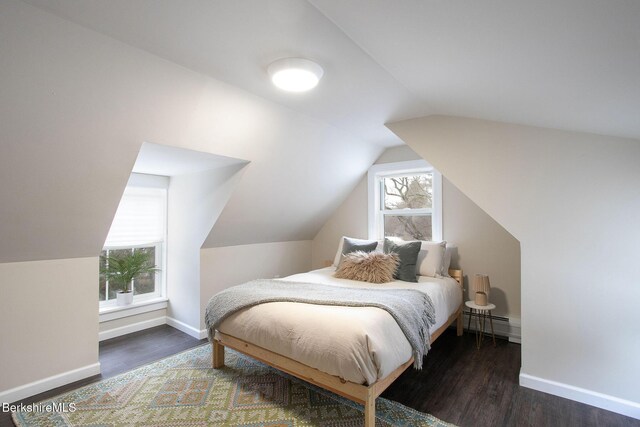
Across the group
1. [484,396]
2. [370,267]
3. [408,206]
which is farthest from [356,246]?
[484,396]

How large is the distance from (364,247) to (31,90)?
121 inches

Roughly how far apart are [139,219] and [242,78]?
2.60 meters

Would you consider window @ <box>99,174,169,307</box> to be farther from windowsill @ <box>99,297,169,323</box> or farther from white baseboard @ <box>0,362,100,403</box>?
white baseboard @ <box>0,362,100,403</box>

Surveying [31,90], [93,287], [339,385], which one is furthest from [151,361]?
[31,90]

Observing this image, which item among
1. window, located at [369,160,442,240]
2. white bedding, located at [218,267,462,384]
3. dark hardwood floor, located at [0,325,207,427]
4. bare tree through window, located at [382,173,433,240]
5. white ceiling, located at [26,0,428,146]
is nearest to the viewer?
white ceiling, located at [26,0,428,146]

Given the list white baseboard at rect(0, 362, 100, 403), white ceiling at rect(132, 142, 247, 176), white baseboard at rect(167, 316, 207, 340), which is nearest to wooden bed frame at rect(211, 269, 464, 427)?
white baseboard at rect(167, 316, 207, 340)

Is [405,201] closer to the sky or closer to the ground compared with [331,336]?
closer to the sky

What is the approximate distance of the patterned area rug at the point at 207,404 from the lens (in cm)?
203

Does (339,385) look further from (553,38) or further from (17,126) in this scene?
(17,126)

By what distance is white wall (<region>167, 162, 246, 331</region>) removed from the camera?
3.30 meters

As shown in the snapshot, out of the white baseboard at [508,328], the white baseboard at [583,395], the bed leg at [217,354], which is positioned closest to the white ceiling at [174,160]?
the bed leg at [217,354]

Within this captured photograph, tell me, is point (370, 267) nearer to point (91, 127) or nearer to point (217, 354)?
point (217, 354)

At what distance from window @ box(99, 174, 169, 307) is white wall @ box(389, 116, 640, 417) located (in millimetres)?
3585

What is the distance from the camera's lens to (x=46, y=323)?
248 cm
